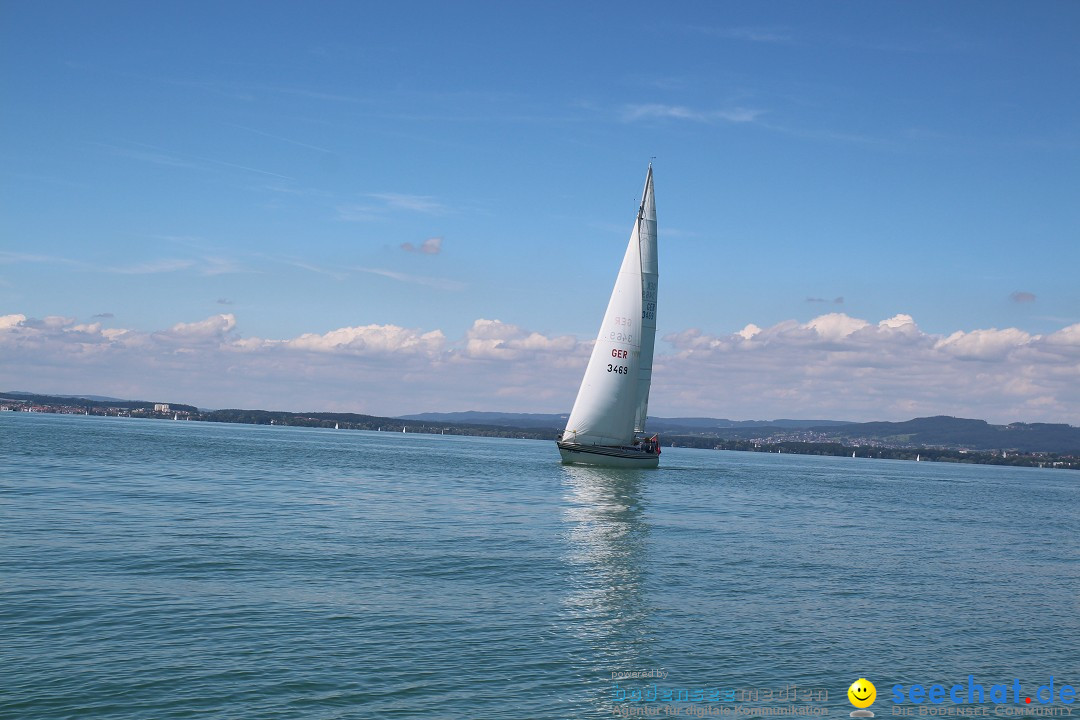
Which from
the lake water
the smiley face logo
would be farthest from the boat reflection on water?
the smiley face logo

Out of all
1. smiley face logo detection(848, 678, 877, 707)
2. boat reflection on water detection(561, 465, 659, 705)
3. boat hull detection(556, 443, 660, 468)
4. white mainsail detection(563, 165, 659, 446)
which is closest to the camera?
smiley face logo detection(848, 678, 877, 707)

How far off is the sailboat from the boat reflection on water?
885 inches

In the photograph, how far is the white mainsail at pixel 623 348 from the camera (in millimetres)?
76062

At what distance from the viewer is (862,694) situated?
16547mm

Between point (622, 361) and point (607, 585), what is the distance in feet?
168

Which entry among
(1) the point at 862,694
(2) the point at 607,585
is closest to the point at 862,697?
(1) the point at 862,694

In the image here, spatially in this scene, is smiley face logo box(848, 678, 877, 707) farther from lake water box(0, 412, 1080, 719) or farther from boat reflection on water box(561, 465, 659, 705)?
boat reflection on water box(561, 465, 659, 705)

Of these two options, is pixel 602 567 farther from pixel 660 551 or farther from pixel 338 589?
pixel 338 589

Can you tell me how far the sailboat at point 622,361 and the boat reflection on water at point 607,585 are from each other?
885 inches

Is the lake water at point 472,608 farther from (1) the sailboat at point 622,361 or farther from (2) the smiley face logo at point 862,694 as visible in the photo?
(1) the sailboat at point 622,361

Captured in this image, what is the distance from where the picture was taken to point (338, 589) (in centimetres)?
2358

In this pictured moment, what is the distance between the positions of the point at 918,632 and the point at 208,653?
16.6m

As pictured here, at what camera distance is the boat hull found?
255ft

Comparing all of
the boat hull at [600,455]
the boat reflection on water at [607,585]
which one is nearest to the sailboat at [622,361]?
the boat hull at [600,455]
